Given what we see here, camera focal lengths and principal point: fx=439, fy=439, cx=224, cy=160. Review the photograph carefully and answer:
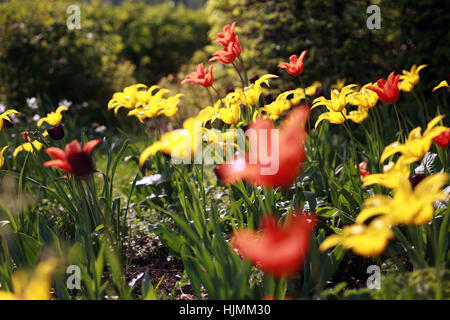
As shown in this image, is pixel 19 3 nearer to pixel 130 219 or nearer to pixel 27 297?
pixel 130 219

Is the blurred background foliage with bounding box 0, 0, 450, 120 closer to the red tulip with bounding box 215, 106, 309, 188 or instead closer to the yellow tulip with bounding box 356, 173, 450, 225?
the red tulip with bounding box 215, 106, 309, 188

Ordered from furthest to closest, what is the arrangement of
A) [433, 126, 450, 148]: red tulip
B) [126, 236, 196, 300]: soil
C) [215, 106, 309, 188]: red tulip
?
[126, 236, 196, 300]: soil
[433, 126, 450, 148]: red tulip
[215, 106, 309, 188]: red tulip

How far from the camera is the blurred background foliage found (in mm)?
4336

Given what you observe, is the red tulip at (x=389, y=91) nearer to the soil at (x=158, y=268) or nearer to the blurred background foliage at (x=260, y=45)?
the soil at (x=158, y=268)

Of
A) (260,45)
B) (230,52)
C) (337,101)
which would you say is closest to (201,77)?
(230,52)

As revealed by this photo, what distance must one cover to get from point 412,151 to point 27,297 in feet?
4.04

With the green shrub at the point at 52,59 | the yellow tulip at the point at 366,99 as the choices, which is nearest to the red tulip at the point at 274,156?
the yellow tulip at the point at 366,99

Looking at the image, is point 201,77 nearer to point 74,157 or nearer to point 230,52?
point 230,52

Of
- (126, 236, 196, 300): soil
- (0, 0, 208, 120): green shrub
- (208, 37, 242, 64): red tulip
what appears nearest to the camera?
(126, 236, 196, 300): soil

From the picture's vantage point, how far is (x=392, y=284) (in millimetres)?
1345

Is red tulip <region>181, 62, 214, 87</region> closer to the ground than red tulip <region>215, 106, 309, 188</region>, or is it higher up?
higher up

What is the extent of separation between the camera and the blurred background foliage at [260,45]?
4.34m

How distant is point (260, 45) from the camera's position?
502 cm

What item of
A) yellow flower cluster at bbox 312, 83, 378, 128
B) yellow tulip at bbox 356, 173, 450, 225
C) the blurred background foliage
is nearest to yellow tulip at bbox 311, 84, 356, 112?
yellow flower cluster at bbox 312, 83, 378, 128
